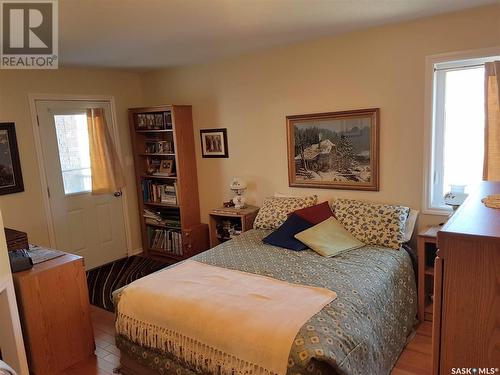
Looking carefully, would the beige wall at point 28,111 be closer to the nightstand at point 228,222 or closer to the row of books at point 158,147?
the row of books at point 158,147

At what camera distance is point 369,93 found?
3.10 meters

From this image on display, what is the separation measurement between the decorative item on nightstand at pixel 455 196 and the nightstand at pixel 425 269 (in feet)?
0.72

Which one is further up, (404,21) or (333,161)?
(404,21)

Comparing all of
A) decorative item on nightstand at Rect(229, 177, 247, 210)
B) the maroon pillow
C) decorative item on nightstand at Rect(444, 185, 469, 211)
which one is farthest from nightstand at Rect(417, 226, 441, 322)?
Answer: decorative item on nightstand at Rect(229, 177, 247, 210)

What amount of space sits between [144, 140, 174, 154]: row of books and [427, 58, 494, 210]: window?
282cm

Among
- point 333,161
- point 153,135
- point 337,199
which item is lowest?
point 337,199

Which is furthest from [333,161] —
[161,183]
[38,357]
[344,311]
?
[38,357]

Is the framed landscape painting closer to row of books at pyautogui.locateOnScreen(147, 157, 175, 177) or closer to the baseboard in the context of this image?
row of books at pyautogui.locateOnScreen(147, 157, 175, 177)

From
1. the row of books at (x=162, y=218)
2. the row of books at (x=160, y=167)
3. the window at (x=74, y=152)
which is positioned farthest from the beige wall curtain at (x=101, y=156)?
the row of books at (x=162, y=218)

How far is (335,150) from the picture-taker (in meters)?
3.36

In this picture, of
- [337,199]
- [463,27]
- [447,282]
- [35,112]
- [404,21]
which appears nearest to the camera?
[447,282]

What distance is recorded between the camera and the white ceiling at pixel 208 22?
86.7 inches

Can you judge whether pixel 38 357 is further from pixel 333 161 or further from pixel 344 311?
pixel 333 161

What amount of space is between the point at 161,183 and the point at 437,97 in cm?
316
